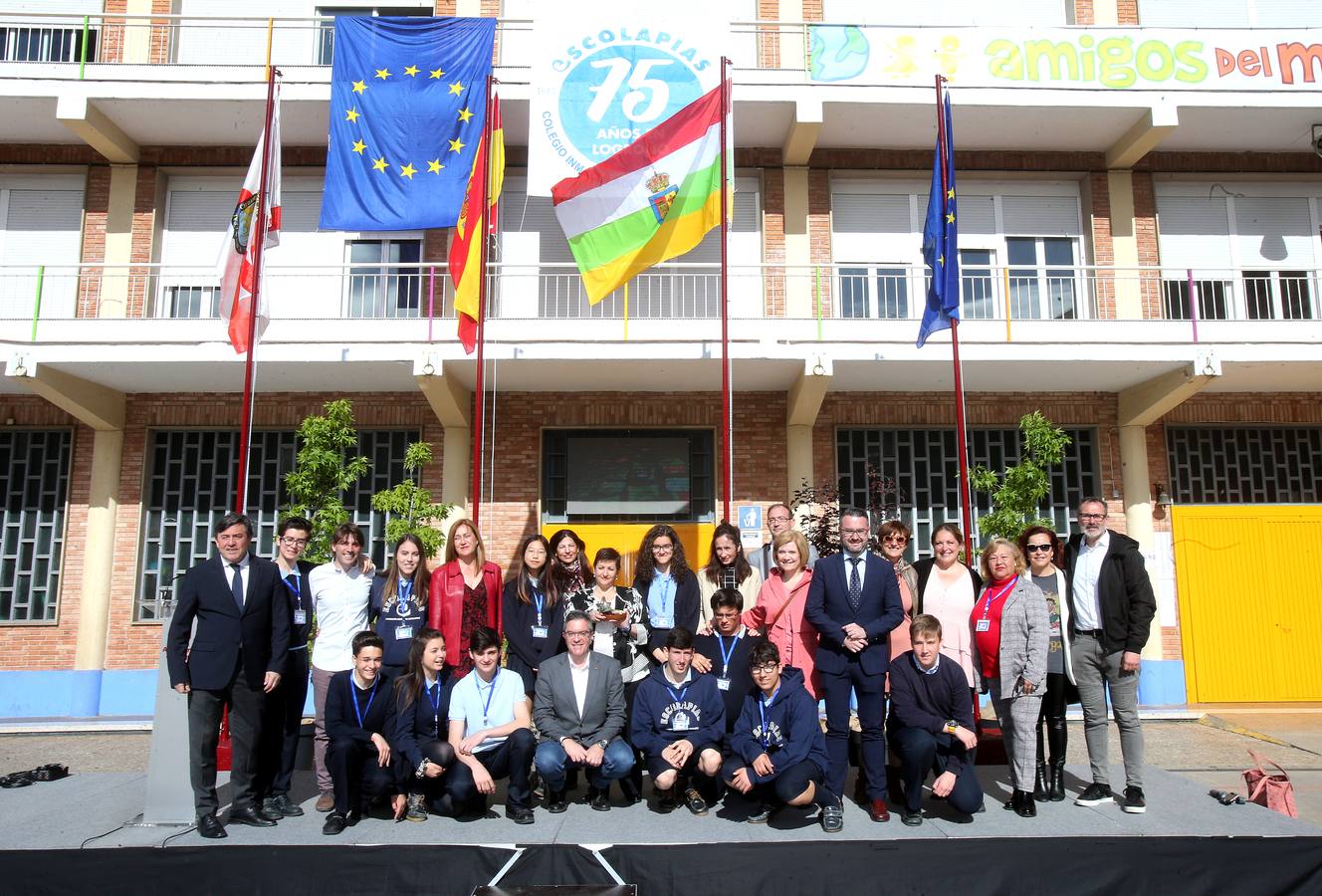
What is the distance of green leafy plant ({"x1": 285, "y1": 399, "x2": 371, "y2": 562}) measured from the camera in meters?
9.34

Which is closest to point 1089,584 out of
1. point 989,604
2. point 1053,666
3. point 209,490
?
point 1053,666

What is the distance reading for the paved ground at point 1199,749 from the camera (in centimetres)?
761

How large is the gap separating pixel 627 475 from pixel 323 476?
12.2ft

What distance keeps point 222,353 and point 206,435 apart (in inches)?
76.3

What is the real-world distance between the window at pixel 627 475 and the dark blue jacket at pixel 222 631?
590 cm

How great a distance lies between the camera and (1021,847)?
448 cm

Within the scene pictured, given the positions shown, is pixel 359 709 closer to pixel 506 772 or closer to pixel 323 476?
pixel 506 772

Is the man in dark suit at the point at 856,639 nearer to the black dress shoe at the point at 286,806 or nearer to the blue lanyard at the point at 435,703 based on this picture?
the blue lanyard at the point at 435,703

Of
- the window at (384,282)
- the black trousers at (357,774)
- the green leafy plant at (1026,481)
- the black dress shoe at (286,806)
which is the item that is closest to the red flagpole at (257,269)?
the window at (384,282)

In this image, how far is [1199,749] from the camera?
344 inches

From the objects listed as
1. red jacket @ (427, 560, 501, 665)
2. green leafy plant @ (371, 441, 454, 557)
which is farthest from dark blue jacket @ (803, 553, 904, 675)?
green leafy plant @ (371, 441, 454, 557)

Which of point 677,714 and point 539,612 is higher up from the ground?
point 539,612

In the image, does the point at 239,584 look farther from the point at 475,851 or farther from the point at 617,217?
the point at 617,217

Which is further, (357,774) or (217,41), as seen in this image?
(217,41)
